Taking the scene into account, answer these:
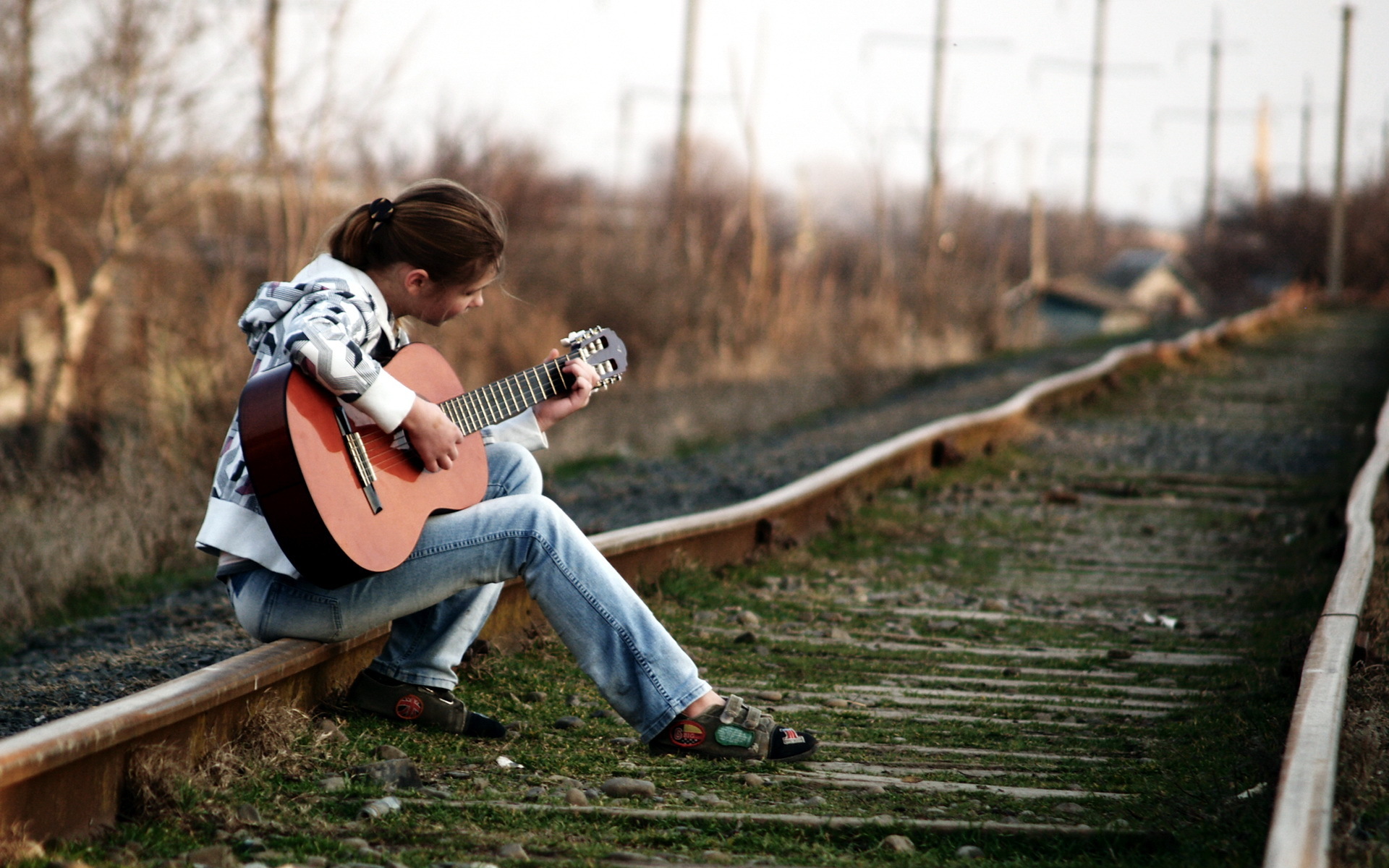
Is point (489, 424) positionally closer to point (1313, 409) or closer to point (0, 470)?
point (0, 470)

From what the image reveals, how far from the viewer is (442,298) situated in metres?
3.45

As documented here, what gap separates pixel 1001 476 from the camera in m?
8.60

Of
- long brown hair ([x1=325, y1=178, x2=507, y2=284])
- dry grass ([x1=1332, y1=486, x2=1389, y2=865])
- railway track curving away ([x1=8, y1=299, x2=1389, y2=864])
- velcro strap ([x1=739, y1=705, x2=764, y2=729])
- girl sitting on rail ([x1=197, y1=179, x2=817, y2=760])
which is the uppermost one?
long brown hair ([x1=325, y1=178, x2=507, y2=284])

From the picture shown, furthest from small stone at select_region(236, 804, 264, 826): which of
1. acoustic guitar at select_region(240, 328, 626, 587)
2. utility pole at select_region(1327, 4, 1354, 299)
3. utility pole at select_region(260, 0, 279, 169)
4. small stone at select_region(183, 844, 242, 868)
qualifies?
utility pole at select_region(1327, 4, 1354, 299)

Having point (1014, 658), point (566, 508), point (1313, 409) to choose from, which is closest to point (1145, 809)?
point (1014, 658)

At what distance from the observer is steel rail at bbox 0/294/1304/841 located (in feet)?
8.10

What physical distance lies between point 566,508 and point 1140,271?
56.2 m

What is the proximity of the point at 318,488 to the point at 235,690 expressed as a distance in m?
0.50

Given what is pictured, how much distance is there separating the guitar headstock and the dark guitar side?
763 mm

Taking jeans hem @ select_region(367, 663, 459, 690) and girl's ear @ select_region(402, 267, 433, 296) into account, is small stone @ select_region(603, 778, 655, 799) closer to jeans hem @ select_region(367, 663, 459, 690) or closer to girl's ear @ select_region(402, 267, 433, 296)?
jeans hem @ select_region(367, 663, 459, 690)

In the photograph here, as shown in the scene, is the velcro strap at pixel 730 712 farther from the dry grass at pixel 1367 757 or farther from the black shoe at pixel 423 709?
the dry grass at pixel 1367 757

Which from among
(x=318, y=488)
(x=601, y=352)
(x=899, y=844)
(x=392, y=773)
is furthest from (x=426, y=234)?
(x=899, y=844)

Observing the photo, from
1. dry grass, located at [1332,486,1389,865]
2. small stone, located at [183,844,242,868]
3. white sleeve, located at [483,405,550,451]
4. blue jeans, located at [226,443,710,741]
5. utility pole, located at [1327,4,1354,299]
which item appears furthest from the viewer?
utility pole, located at [1327,4,1354,299]

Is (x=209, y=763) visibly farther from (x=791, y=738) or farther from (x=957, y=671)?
(x=957, y=671)
